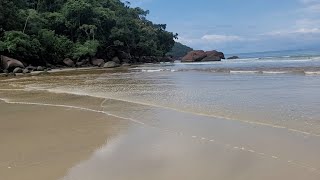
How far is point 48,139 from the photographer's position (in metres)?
5.85

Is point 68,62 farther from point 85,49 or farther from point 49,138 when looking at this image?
point 49,138

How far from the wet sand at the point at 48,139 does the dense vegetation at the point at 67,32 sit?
84.9ft

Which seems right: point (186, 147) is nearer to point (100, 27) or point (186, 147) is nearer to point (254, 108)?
point (254, 108)

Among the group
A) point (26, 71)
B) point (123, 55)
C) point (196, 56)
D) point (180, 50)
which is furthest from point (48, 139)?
point (180, 50)

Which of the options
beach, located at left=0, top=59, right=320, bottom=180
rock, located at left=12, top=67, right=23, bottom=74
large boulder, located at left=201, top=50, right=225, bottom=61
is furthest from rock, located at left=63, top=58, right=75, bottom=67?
beach, located at left=0, top=59, right=320, bottom=180

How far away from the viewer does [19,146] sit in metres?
5.46

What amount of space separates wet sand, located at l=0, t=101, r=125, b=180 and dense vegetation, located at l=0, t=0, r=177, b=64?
25.9m

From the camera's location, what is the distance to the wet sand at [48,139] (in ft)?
14.2

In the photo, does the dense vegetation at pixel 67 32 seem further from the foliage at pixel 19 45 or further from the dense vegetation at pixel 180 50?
the dense vegetation at pixel 180 50

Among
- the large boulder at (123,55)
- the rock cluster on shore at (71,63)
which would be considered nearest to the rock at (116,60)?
the rock cluster on shore at (71,63)

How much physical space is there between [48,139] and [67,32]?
43119 millimetres

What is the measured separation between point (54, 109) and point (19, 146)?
3.85 m

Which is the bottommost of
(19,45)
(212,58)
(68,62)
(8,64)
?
(212,58)

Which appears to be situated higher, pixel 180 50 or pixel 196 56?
pixel 180 50
